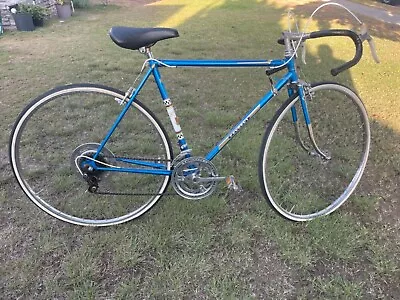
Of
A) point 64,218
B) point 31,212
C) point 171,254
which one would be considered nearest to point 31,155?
point 31,212

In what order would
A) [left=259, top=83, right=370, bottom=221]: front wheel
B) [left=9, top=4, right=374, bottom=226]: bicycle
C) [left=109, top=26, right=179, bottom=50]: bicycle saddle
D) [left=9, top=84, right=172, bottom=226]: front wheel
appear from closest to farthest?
[left=109, top=26, right=179, bottom=50]: bicycle saddle < [left=9, top=4, right=374, bottom=226]: bicycle < [left=9, top=84, right=172, bottom=226]: front wheel < [left=259, top=83, right=370, bottom=221]: front wheel

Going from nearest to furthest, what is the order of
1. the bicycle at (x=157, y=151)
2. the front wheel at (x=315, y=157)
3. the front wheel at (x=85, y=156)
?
1. the bicycle at (x=157, y=151)
2. the front wheel at (x=85, y=156)
3. the front wheel at (x=315, y=157)

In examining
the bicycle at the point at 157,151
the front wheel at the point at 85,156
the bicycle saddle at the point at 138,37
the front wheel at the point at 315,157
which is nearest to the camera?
the bicycle saddle at the point at 138,37

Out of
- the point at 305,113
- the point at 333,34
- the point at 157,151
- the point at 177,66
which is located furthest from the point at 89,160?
the point at 333,34

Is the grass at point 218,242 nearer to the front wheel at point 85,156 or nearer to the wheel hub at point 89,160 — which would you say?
the front wheel at point 85,156

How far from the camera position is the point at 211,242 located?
2.31 metres

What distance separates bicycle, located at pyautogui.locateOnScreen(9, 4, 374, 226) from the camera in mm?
2096

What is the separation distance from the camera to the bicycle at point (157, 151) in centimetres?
210

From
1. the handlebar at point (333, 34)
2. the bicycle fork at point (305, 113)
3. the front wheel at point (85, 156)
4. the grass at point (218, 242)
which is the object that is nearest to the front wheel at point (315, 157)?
the bicycle fork at point (305, 113)

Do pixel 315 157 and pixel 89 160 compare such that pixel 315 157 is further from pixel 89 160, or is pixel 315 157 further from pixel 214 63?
pixel 89 160

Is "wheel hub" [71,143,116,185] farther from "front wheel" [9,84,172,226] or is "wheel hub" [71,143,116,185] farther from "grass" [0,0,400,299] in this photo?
"grass" [0,0,400,299]

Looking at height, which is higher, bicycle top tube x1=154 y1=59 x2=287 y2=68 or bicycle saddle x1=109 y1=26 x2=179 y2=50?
bicycle saddle x1=109 y1=26 x2=179 y2=50

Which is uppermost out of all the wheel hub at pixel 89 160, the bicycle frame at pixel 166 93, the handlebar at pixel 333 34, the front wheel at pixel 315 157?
the handlebar at pixel 333 34

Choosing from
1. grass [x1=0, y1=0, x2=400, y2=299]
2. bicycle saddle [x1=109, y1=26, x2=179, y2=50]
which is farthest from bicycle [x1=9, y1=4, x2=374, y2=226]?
grass [x1=0, y1=0, x2=400, y2=299]
